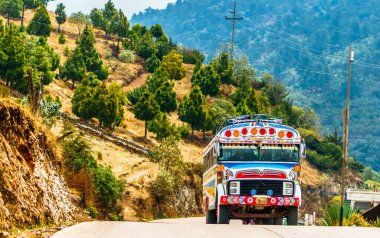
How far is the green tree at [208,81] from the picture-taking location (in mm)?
141750

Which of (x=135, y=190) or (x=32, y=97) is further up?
(x=32, y=97)

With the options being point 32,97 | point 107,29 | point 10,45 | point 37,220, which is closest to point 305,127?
point 107,29

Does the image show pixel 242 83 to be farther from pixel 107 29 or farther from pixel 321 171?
pixel 107 29

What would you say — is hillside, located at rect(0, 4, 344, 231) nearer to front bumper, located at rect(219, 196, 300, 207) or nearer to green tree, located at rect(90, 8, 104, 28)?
front bumper, located at rect(219, 196, 300, 207)

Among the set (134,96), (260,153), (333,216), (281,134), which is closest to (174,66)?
(134,96)

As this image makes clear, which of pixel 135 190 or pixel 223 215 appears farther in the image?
pixel 135 190

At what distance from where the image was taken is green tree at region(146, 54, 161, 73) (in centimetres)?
16125

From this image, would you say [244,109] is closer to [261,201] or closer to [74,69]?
[74,69]

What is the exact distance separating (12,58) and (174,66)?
196ft

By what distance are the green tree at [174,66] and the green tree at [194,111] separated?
29.9 m

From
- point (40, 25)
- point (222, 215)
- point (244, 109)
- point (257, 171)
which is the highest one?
point (40, 25)

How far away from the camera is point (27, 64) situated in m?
102

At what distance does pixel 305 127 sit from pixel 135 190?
98.1 metres

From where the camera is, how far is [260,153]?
27.5 metres
